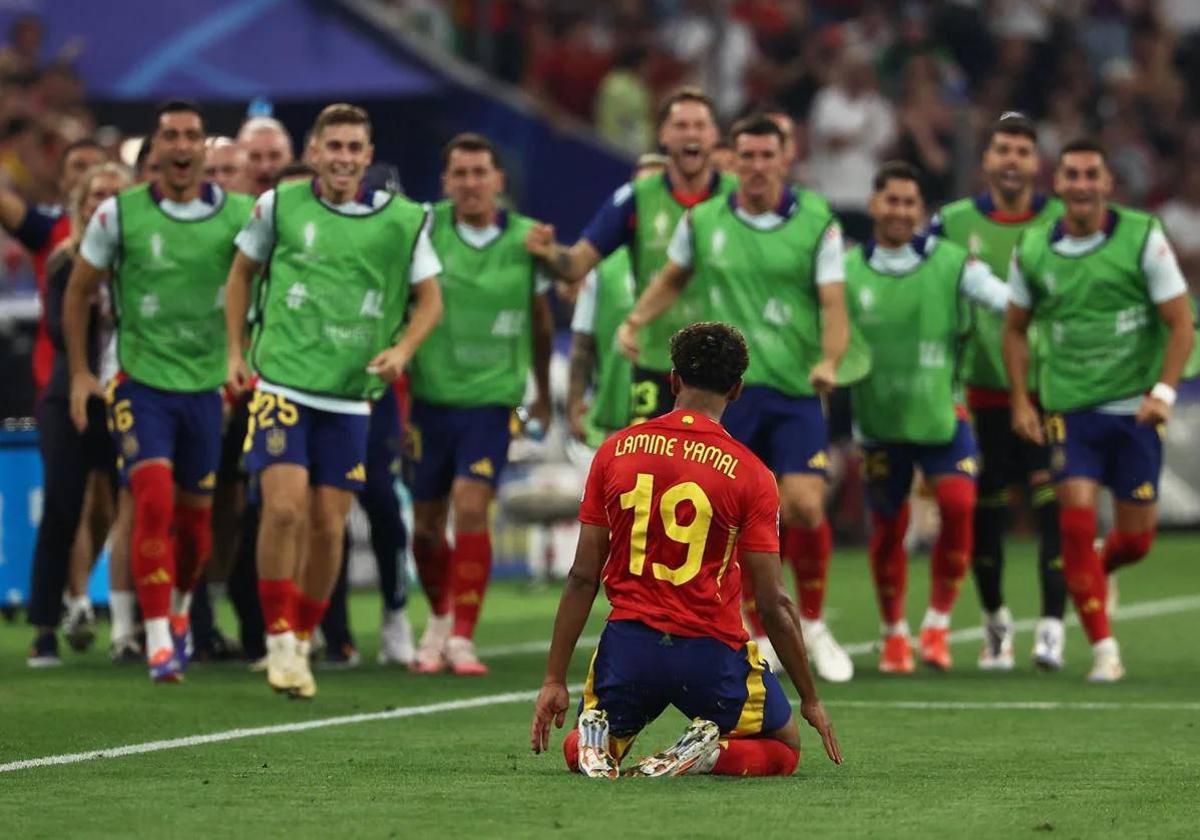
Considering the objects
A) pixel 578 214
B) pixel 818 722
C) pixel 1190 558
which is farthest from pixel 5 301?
pixel 818 722

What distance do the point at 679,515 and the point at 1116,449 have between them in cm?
496

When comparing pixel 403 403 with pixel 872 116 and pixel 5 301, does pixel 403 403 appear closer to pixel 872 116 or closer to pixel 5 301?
pixel 5 301

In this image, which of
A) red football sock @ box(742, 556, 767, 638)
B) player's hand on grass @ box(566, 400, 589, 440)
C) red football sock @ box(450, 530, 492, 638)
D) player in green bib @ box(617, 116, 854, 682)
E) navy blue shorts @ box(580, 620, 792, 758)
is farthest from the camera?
player's hand on grass @ box(566, 400, 589, 440)

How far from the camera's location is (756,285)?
12273mm

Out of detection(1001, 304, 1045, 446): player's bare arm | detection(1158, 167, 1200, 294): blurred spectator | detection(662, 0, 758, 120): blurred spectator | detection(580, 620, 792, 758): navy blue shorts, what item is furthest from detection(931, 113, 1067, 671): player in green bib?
detection(1158, 167, 1200, 294): blurred spectator

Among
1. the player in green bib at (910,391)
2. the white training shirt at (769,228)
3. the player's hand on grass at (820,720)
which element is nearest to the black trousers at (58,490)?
the white training shirt at (769,228)

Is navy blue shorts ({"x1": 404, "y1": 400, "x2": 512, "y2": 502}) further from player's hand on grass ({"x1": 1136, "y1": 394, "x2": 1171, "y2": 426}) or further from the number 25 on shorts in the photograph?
the number 25 on shorts

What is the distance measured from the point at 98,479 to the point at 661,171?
3188 mm

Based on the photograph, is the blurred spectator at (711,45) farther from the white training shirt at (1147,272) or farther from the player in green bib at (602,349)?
the white training shirt at (1147,272)

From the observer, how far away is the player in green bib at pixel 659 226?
1274cm

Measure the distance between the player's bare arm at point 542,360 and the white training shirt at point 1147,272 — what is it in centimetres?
223

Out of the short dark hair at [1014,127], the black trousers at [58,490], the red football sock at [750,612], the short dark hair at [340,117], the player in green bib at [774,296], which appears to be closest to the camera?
the short dark hair at [340,117]

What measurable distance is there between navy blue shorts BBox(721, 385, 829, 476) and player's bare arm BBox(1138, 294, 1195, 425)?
1451 millimetres

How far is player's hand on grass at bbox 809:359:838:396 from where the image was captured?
38.6 feet
